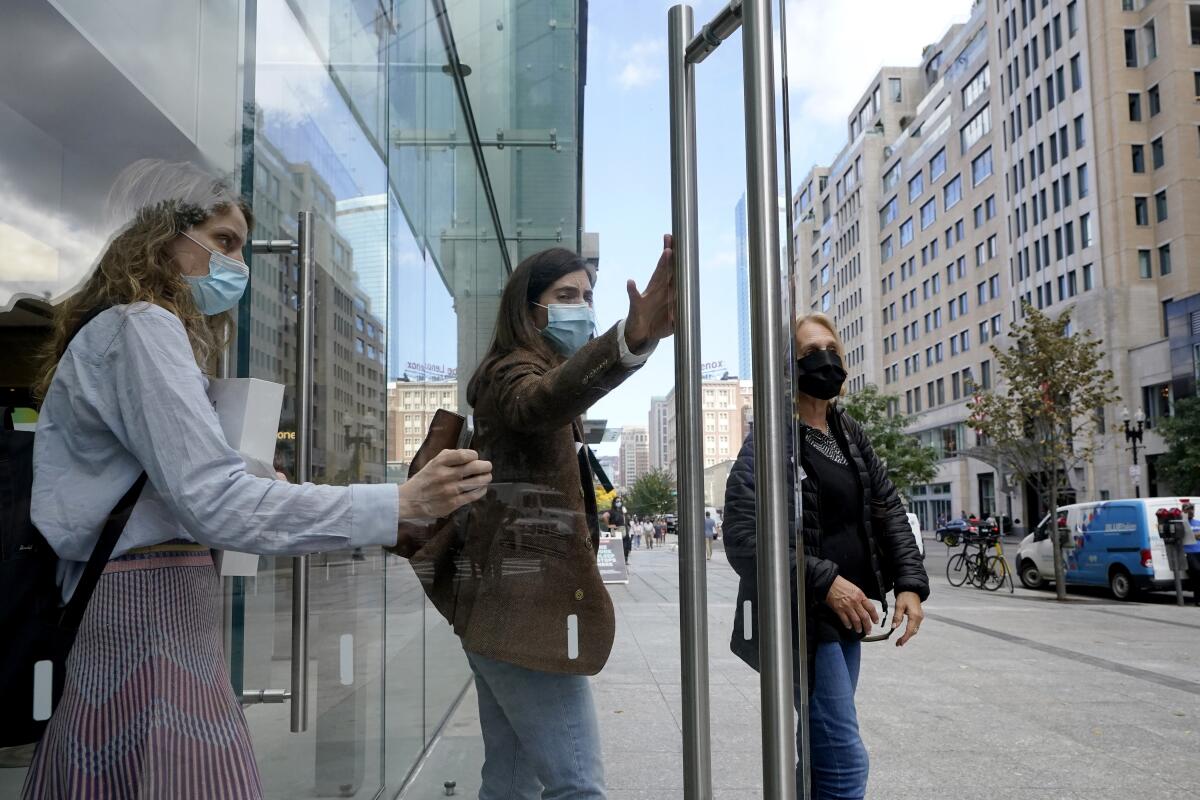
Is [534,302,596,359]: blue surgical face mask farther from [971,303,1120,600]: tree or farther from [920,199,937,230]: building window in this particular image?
[920,199,937,230]: building window

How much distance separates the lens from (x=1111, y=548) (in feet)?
53.4

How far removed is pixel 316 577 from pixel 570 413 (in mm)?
1273

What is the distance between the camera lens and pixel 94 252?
1635 mm

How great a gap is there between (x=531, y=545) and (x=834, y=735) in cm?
130

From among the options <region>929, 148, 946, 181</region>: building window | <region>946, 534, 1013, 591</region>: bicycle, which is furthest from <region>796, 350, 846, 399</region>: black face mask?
<region>929, 148, 946, 181</region>: building window

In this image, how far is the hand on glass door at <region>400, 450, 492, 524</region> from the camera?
1294 millimetres

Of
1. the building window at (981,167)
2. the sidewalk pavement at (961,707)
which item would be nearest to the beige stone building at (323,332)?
the sidewalk pavement at (961,707)

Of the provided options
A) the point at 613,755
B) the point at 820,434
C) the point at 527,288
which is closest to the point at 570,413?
the point at 527,288

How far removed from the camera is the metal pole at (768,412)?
144 centimetres

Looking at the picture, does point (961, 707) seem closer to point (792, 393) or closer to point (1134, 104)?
point (792, 393)

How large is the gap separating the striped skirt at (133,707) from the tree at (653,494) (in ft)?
2.42

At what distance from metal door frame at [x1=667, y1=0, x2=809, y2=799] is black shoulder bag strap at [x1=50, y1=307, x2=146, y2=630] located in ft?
2.58

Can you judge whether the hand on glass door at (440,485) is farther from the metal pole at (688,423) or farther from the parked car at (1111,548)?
the parked car at (1111,548)

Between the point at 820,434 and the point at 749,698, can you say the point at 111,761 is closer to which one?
the point at 749,698
